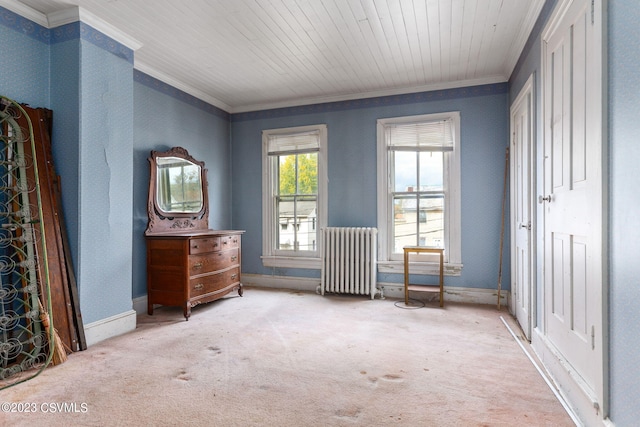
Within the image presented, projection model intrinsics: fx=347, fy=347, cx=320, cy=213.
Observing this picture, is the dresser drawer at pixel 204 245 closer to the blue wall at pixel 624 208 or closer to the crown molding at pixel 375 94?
the crown molding at pixel 375 94

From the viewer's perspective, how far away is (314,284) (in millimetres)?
4875

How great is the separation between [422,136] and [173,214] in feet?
10.5

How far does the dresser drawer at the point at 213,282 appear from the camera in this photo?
3.66 metres

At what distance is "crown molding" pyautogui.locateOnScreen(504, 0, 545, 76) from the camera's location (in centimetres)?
263

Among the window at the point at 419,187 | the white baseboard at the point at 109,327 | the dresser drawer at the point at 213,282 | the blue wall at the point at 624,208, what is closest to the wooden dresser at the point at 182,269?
the dresser drawer at the point at 213,282

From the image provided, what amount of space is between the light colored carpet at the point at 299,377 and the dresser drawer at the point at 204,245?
71 cm

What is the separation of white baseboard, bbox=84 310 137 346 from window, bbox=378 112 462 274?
290 cm

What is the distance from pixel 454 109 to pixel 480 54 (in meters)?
0.81

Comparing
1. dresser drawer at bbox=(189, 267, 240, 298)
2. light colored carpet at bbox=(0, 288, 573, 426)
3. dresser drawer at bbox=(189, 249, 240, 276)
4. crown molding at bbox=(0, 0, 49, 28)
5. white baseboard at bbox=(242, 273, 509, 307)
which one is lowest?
light colored carpet at bbox=(0, 288, 573, 426)

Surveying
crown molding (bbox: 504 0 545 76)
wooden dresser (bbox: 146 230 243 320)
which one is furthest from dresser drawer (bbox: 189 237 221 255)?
crown molding (bbox: 504 0 545 76)

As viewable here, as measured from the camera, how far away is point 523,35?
3029mm

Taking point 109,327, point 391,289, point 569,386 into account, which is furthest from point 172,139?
point 569,386

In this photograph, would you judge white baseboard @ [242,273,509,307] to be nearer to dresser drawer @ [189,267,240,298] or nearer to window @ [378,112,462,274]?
window @ [378,112,462,274]

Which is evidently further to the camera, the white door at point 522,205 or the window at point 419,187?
the window at point 419,187
